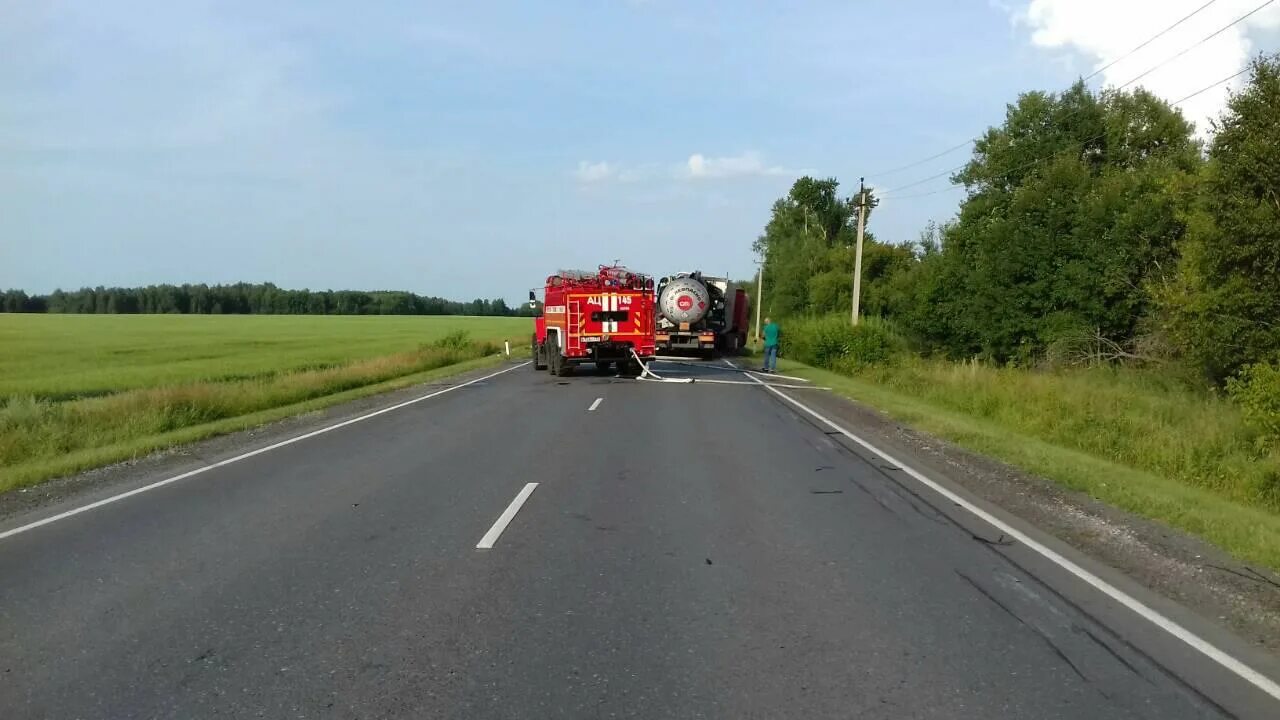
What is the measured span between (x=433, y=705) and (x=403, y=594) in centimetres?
176

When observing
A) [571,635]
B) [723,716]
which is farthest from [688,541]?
[723,716]

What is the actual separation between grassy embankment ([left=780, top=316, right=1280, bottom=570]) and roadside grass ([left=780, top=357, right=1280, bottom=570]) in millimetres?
19

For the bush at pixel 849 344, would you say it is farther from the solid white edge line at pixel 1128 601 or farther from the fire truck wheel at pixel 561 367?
→ the solid white edge line at pixel 1128 601

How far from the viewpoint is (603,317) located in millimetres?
25922

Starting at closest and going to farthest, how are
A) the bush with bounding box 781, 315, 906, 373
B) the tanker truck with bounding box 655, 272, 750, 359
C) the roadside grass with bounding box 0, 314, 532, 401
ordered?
the roadside grass with bounding box 0, 314, 532, 401 < the bush with bounding box 781, 315, 906, 373 < the tanker truck with bounding box 655, 272, 750, 359

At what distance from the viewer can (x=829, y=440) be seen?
1382cm

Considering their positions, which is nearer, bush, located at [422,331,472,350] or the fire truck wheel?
the fire truck wheel

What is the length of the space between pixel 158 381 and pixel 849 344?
23695 millimetres

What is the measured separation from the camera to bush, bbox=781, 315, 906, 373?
3170 cm

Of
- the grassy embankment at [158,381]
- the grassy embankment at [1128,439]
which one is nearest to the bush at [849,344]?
the grassy embankment at [1128,439]

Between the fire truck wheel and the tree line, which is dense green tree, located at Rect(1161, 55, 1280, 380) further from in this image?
the fire truck wheel

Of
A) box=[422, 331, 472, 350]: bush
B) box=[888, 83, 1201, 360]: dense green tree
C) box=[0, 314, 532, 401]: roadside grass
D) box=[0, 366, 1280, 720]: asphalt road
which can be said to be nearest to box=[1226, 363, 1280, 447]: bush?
box=[0, 366, 1280, 720]: asphalt road

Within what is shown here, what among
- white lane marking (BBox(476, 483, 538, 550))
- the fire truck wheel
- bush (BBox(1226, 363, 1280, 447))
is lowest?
the fire truck wheel

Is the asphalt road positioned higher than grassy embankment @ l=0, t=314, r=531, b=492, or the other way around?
the asphalt road
